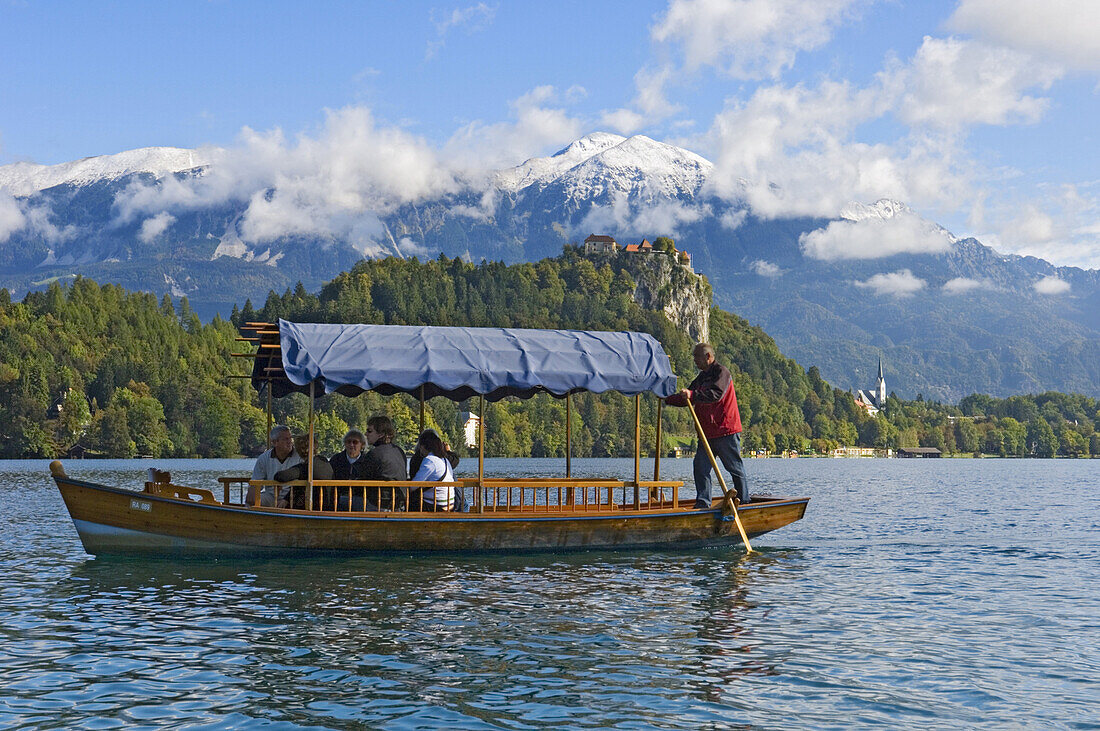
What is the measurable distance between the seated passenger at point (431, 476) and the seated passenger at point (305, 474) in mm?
1746

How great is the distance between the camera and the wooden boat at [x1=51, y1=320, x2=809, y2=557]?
912 inches

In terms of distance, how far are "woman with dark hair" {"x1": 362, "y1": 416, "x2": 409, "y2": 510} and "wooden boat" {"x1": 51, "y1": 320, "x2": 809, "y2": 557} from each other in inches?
10.2

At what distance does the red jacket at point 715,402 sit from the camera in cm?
2456

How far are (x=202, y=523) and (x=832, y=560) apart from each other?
14.1 meters

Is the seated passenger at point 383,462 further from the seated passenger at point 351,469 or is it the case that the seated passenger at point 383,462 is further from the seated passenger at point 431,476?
the seated passenger at point 431,476

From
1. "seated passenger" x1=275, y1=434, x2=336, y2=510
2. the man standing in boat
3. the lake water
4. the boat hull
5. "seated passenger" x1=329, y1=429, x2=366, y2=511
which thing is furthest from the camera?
the man standing in boat

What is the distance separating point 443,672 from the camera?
1388 cm

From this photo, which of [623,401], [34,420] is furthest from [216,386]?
[623,401]

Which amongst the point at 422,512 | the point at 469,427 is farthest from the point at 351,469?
the point at 469,427

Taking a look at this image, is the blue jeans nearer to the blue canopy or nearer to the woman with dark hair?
the blue canopy

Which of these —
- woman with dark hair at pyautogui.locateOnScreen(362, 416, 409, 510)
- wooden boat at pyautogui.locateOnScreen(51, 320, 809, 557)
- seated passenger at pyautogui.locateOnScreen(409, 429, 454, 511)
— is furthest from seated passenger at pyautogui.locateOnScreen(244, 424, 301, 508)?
seated passenger at pyautogui.locateOnScreen(409, 429, 454, 511)

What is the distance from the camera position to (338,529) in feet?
77.5

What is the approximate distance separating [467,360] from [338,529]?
14.4 feet

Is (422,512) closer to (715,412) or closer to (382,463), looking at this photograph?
(382,463)
